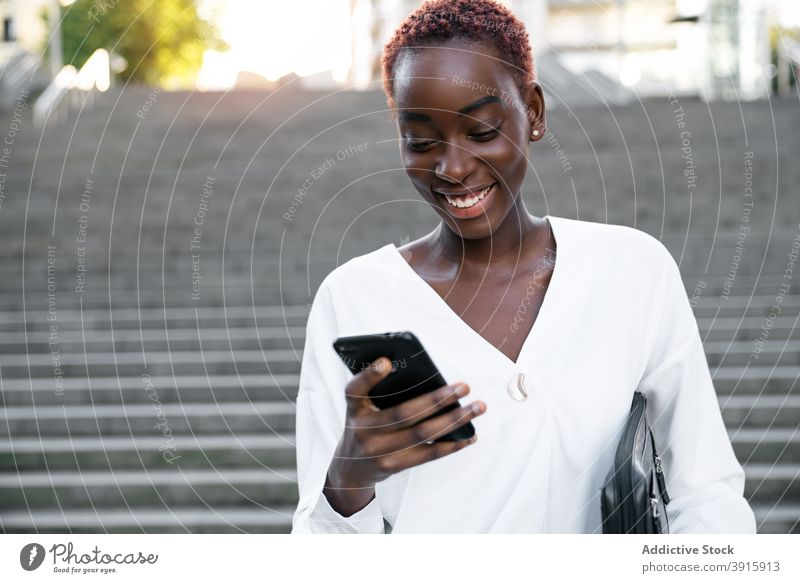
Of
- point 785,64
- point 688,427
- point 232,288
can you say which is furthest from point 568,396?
point 785,64

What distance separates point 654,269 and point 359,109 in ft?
22.8

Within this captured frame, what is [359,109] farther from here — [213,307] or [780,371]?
[780,371]

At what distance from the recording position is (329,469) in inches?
52.2

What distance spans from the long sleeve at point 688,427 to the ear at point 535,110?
264mm

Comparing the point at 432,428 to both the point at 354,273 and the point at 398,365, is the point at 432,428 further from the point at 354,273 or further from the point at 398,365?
the point at 354,273

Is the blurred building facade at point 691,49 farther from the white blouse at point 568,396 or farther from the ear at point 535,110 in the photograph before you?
the white blouse at point 568,396

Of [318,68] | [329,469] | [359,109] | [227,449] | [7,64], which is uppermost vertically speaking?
[7,64]

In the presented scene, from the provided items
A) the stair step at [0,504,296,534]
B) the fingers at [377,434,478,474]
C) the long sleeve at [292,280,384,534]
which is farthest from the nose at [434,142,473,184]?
the stair step at [0,504,296,534]

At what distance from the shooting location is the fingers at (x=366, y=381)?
45.1 inches

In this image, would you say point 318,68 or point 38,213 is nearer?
point 318,68

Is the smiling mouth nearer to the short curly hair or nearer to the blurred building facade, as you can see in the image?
the short curly hair

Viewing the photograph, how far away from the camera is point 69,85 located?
9844 millimetres

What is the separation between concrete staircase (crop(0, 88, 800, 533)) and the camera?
146 inches
